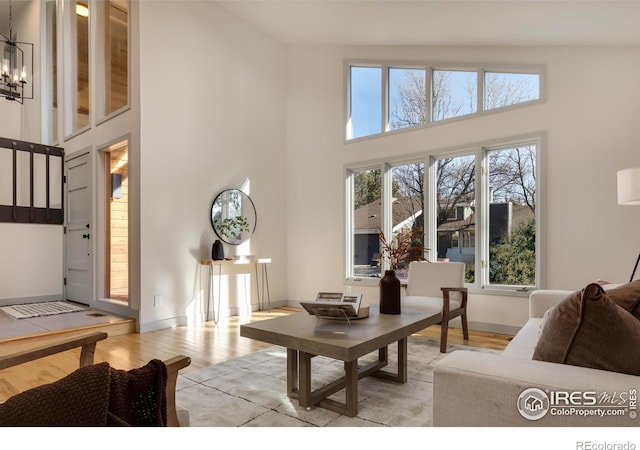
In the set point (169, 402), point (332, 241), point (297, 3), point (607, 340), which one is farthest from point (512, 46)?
point (169, 402)

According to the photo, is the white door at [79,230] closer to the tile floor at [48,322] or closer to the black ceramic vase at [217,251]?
the tile floor at [48,322]

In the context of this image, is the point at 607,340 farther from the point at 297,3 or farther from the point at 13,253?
the point at 13,253

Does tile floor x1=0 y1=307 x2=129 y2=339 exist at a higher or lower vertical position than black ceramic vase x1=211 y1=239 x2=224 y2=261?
lower

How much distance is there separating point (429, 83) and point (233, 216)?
3.06 meters

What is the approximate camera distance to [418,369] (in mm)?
2984

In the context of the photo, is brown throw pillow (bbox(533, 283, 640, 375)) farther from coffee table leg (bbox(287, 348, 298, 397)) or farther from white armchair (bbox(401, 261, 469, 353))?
white armchair (bbox(401, 261, 469, 353))

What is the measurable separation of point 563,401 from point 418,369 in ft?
6.42

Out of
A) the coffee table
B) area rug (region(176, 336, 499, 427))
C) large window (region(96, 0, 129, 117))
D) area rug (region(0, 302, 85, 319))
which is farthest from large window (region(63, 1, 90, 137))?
the coffee table

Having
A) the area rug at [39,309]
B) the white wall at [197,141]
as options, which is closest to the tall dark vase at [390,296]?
the white wall at [197,141]

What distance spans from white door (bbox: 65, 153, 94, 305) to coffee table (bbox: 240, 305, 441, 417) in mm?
3879

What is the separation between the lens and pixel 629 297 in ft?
4.73

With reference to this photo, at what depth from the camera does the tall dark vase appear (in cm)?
275

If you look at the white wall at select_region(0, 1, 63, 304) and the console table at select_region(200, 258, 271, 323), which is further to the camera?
the white wall at select_region(0, 1, 63, 304)

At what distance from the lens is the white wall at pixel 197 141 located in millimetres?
4395
